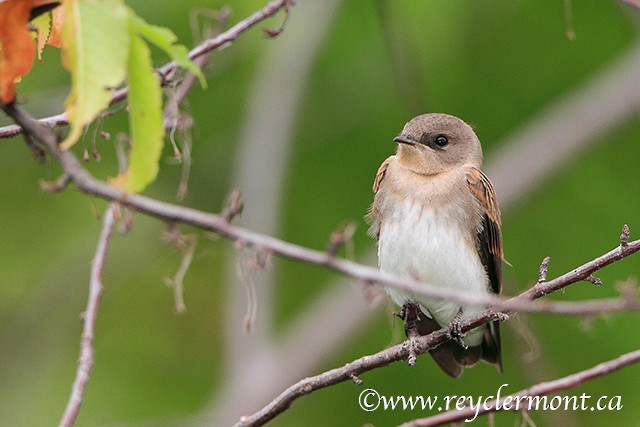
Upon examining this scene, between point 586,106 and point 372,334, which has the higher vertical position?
point 586,106

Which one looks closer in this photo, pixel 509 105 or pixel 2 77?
pixel 2 77

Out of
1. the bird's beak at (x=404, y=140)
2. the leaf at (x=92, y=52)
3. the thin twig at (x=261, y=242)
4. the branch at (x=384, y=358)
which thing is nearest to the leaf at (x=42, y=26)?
the leaf at (x=92, y=52)

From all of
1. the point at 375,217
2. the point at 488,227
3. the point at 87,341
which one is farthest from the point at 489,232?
the point at 87,341

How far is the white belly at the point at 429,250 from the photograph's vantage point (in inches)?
198

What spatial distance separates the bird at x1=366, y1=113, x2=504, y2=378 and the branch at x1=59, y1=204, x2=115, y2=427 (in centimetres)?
150

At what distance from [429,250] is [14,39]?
2.83 meters

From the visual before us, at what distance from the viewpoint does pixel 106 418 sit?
8.84 metres

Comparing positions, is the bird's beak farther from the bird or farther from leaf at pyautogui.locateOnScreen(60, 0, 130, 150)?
leaf at pyautogui.locateOnScreen(60, 0, 130, 150)

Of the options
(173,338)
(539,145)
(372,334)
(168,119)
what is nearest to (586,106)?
(539,145)

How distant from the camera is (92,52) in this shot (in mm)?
2439

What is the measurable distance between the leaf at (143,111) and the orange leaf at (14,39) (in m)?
0.25

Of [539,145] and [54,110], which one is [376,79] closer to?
[539,145]

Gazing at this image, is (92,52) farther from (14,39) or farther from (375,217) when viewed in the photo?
(375,217)

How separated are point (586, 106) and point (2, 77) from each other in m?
7.11
